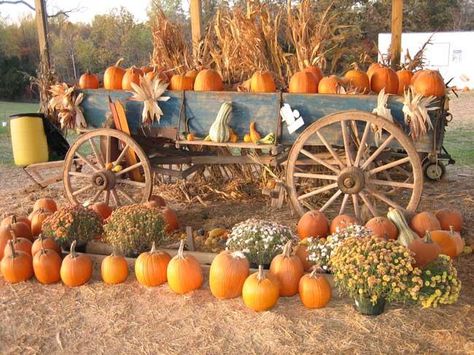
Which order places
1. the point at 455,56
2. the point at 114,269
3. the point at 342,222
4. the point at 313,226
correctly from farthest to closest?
the point at 455,56
the point at 313,226
the point at 342,222
the point at 114,269

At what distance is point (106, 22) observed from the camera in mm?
29656

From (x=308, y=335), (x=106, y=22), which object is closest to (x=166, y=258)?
(x=308, y=335)

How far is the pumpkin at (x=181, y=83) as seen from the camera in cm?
542

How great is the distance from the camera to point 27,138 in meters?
6.46

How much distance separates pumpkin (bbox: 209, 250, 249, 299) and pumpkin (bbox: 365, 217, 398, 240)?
3.43ft

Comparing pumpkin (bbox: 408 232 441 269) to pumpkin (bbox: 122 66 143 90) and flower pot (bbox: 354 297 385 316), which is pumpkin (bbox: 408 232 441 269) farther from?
pumpkin (bbox: 122 66 143 90)

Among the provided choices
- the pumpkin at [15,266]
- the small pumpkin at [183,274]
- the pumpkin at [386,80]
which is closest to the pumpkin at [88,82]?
the pumpkin at [15,266]

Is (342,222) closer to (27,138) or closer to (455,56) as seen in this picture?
(27,138)

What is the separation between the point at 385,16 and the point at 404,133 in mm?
23201

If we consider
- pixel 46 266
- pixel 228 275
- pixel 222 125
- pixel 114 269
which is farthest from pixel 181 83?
pixel 228 275

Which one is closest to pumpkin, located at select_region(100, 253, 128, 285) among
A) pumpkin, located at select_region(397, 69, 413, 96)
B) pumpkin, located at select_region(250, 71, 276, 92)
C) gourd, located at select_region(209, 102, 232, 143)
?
gourd, located at select_region(209, 102, 232, 143)

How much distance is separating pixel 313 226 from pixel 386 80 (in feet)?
5.15

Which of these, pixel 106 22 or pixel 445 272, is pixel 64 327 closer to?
pixel 445 272

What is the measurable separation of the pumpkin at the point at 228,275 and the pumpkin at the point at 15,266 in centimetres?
144
